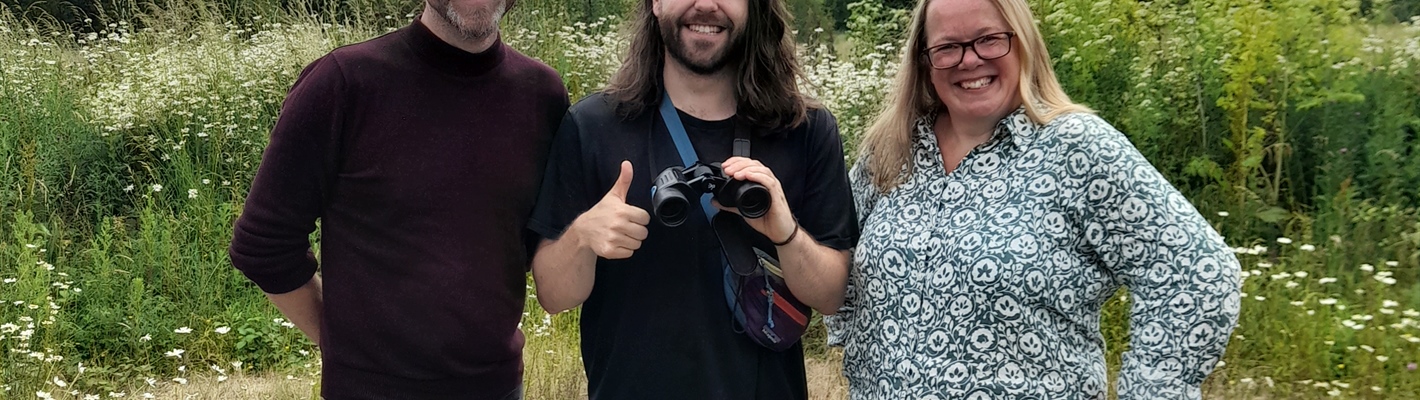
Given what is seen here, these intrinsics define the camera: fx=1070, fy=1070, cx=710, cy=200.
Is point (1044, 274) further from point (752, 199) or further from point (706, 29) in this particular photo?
point (706, 29)

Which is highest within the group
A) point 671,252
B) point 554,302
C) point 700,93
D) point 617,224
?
point 700,93

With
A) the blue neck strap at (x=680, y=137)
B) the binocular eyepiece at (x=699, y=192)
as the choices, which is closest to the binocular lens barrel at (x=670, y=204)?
the binocular eyepiece at (x=699, y=192)

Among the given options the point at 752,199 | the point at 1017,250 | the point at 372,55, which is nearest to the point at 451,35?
the point at 372,55

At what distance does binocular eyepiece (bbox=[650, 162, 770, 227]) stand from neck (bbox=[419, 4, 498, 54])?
1.79 feet

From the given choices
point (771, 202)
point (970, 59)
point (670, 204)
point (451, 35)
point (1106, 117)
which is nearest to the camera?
point (670, 204)

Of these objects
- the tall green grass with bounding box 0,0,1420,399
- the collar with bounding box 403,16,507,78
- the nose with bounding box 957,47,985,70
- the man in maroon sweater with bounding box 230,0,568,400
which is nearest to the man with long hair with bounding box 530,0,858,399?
the man in maroon sweater with bounding box 230,0,568,400

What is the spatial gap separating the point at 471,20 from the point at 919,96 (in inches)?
37.0

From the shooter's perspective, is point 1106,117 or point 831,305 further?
point 1106,117

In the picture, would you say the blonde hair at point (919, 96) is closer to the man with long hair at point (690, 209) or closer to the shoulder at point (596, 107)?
the man with long hair at point (690, 209)

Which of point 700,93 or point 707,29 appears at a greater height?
point 707,29

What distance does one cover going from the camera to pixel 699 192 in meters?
1.96

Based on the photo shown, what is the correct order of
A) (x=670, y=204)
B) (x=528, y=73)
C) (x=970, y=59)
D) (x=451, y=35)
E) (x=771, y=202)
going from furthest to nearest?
(x=528, y=73), (x=451, y=35), (x=970, y=59), (x=771, y=202), (x=670, y=204)

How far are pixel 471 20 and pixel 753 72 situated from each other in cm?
58

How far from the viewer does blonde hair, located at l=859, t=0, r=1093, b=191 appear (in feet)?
6.76
